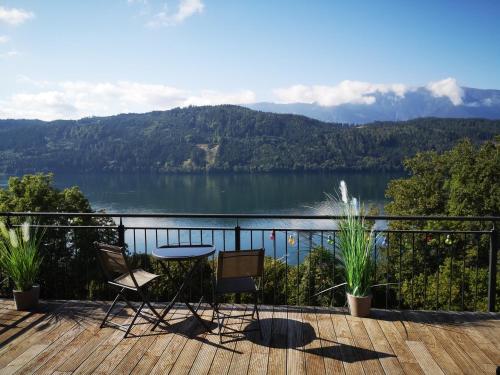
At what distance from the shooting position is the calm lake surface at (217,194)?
125ft

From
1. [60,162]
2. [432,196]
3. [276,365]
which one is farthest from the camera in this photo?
[60,162]

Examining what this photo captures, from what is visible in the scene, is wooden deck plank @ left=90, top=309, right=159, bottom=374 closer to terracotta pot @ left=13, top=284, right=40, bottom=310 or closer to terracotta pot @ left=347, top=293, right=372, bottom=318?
terracotta pot @ left=13, top=284, right=40, bottom=310

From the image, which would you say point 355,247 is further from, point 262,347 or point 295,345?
point 262,347

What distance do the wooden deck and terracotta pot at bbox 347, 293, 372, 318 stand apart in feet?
0.31

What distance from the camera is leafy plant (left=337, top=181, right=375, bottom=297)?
374cm

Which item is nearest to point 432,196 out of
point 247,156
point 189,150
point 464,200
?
point 464,200

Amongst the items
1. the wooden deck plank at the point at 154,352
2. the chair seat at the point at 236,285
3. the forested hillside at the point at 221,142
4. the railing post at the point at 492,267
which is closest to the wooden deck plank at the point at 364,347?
the chair seat at the point at 236,285

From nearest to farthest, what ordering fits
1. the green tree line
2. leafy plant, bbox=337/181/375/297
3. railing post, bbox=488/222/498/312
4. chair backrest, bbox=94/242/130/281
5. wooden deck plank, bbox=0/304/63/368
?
wooden deck plank, bbox=0/304/63/368, chair backrest, bbox=94/242/130/281, leafy plant, bbox=337/181/375/297, railing post, bbox=488/222/498/312, the green tree line

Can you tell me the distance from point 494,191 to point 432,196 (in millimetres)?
3970

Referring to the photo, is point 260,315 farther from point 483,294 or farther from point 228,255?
point 483,294

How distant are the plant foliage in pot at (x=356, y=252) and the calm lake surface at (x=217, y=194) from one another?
84.7ft

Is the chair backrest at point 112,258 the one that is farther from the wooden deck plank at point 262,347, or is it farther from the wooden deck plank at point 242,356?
the wooden deck plank at point 262,347

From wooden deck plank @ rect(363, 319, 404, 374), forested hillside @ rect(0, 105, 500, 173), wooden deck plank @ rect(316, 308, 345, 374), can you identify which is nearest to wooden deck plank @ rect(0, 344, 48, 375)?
wooden deck plank @ rect(316, 308, 345, 374)

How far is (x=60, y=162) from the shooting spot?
9869 centimetres
